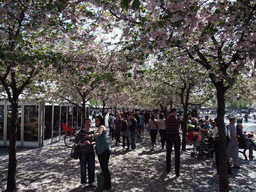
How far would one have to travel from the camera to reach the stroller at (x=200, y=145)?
30.8ft

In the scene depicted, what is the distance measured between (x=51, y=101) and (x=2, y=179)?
7356 mm

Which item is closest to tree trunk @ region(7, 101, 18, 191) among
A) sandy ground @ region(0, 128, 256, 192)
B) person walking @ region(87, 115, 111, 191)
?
sandy ground @ region(0, 128, 256, 192)

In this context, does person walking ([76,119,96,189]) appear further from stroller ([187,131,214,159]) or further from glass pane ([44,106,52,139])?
glass pane ([44,106,52,139])

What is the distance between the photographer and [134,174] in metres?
7.23

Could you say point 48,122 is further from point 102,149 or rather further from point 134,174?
point 102,149

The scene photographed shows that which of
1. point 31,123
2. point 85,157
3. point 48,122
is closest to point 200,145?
point 85,157

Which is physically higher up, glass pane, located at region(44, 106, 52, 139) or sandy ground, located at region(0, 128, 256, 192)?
glass pane, located at region(44, 106, 52, 139)

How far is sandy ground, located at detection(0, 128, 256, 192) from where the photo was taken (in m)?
6.01

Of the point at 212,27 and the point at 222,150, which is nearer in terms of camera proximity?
the point at 212,27

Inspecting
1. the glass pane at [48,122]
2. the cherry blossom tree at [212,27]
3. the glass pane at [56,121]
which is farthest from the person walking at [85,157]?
the glass pane at [56,121]

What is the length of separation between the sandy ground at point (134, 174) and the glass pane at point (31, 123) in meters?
2.63

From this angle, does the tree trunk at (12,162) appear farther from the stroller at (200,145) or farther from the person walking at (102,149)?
the stroller at (200,145)

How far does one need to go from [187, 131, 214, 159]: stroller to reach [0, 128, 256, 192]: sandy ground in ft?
1.00

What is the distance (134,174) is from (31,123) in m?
8.23
